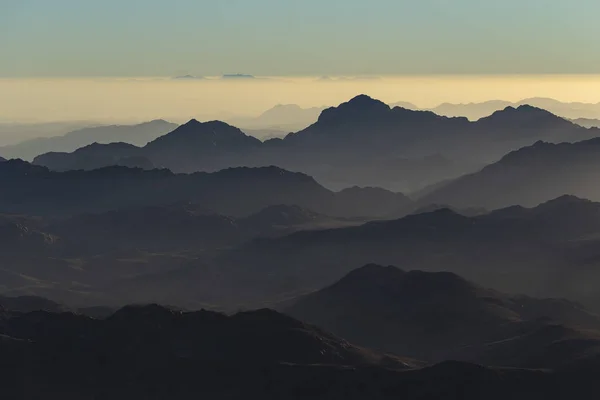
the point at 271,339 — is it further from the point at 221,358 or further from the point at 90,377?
the point at 90,377

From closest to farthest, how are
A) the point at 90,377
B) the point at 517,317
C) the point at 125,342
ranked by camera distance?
1. the point at 90,377
2. the point at 125,342
3. the point at 517,317

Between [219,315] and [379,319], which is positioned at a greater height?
[219,315]

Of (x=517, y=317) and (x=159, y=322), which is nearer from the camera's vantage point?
(x=159, y=322)

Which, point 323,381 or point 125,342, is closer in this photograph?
point 323,381

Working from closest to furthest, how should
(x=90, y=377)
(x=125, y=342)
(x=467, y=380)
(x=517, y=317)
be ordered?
(x=467, y=380) → (x=90, y=377) → (x=125, y=342) → (x=517, y=317)

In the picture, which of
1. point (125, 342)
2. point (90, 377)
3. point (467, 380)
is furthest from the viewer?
point (125, 342)

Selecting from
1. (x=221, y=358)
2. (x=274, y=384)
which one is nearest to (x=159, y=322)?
(x=221, y=358)

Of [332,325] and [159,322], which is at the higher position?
[159,322]

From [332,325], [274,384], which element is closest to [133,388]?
[274,384]

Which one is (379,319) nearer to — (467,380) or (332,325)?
(332,325)
